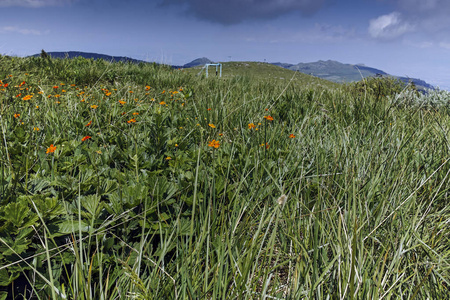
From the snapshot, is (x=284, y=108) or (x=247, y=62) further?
(x=247, y=62)

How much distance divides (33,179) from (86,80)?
18.5ft

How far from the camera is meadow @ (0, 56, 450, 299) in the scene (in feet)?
3.47

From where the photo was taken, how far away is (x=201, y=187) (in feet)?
5.34

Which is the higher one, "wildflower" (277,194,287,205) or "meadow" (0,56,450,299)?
"wildflower" (277,194,287,205)

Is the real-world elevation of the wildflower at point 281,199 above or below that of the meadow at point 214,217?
above

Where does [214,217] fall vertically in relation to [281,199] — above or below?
below

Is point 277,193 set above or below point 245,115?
below

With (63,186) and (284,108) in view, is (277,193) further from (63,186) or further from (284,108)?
(284,108)

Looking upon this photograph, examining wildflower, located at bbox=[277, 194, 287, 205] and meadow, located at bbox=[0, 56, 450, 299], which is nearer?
wildflower, located at bbox=[277, 194, 287, 205]

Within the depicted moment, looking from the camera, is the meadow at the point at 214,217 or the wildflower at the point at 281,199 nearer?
the wildflower at the point at 281,199

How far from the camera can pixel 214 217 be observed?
3.90 ft

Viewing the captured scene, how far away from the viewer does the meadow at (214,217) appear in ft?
3.47

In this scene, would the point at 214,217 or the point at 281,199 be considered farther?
the point at 214,217

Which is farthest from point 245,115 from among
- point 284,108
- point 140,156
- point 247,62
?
point 247,62
